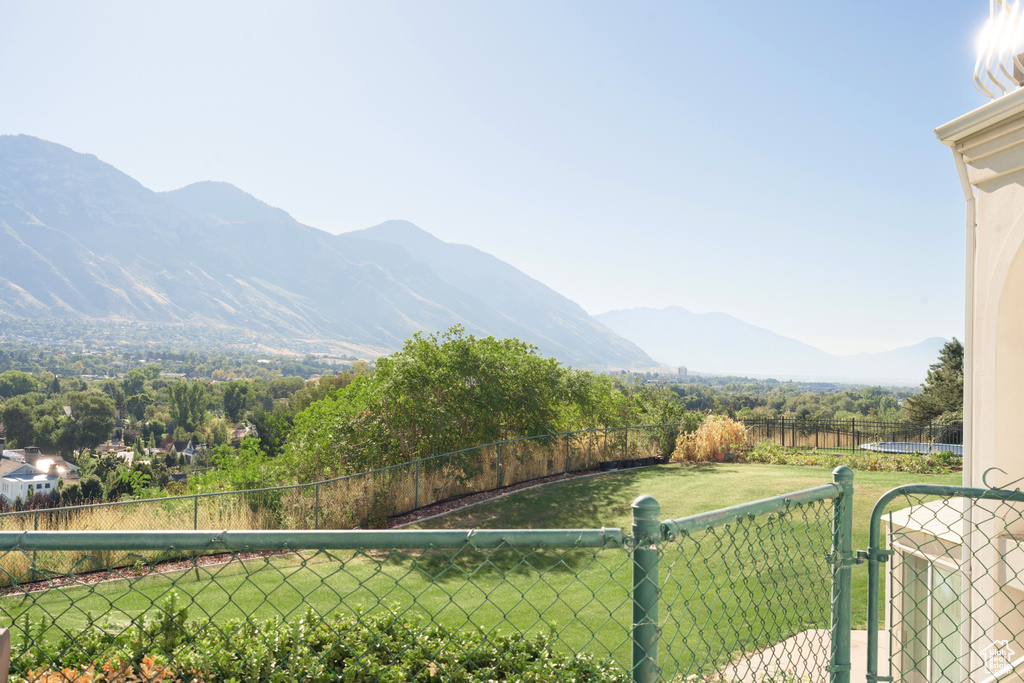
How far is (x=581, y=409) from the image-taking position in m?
17.8

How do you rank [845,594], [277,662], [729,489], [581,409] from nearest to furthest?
[845,594] → [277,662] → [729,489] → [581,409]

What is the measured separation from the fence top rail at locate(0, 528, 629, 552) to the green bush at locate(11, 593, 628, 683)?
1938mm

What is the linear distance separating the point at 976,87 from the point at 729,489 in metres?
9.87

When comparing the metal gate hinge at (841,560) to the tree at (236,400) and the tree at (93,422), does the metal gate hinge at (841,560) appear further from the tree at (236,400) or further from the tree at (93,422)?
the tree at (236,400)

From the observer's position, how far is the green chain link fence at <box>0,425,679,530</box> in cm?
1011

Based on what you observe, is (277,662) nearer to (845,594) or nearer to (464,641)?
(464,641)

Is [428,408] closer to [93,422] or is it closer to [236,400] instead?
[93,422]

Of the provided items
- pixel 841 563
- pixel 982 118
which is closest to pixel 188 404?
pixel 982 118

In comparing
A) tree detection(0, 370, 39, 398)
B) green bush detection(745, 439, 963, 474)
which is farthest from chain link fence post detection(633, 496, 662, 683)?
tree detection(0, 370, 39, 398)

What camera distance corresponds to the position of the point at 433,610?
684 cm

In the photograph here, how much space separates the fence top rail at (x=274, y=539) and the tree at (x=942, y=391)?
40.8m

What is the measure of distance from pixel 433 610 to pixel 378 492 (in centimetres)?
570

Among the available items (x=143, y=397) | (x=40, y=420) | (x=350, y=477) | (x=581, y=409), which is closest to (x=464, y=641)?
(x=350, y=477)

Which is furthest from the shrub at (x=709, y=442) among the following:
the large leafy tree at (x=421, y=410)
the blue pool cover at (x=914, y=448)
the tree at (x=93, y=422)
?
the tree at (x=93, y=422)
